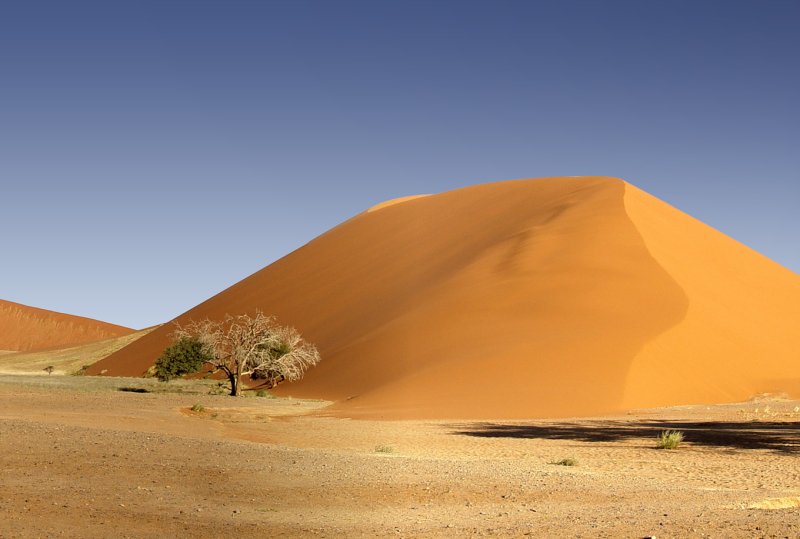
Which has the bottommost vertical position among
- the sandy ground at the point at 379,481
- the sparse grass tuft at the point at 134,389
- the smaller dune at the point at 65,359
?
the sandy ground at the point at 379,481

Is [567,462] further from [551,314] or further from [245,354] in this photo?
[551,314]

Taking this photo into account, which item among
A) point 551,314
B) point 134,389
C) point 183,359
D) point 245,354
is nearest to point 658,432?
point 551,314

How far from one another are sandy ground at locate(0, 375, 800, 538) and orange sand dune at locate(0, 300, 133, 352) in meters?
123

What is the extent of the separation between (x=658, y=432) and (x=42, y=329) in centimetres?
13733

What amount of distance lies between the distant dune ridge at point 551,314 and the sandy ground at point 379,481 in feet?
36.4

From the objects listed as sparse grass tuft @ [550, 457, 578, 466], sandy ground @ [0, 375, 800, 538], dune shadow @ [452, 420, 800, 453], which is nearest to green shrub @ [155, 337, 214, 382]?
sandy ground @ [0, 375, 800, 538]

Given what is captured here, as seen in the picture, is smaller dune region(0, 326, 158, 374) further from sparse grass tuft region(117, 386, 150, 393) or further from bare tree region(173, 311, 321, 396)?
bare tree region(173, 311, 321, 396)

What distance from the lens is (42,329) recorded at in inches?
5733

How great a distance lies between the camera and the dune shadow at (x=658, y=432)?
2242 cm

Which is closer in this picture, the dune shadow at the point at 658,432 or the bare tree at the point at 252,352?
the dune shadow at the point at 658,432

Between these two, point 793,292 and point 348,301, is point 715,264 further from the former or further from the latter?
point 348,301

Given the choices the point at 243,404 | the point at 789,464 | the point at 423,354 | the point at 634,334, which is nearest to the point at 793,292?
the point at 634,334

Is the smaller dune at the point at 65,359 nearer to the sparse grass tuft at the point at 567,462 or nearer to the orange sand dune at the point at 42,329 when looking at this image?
the orange sand dune at the point at 42,329

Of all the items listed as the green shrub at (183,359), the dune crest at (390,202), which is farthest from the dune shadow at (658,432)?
the dune crest at (390,202)
